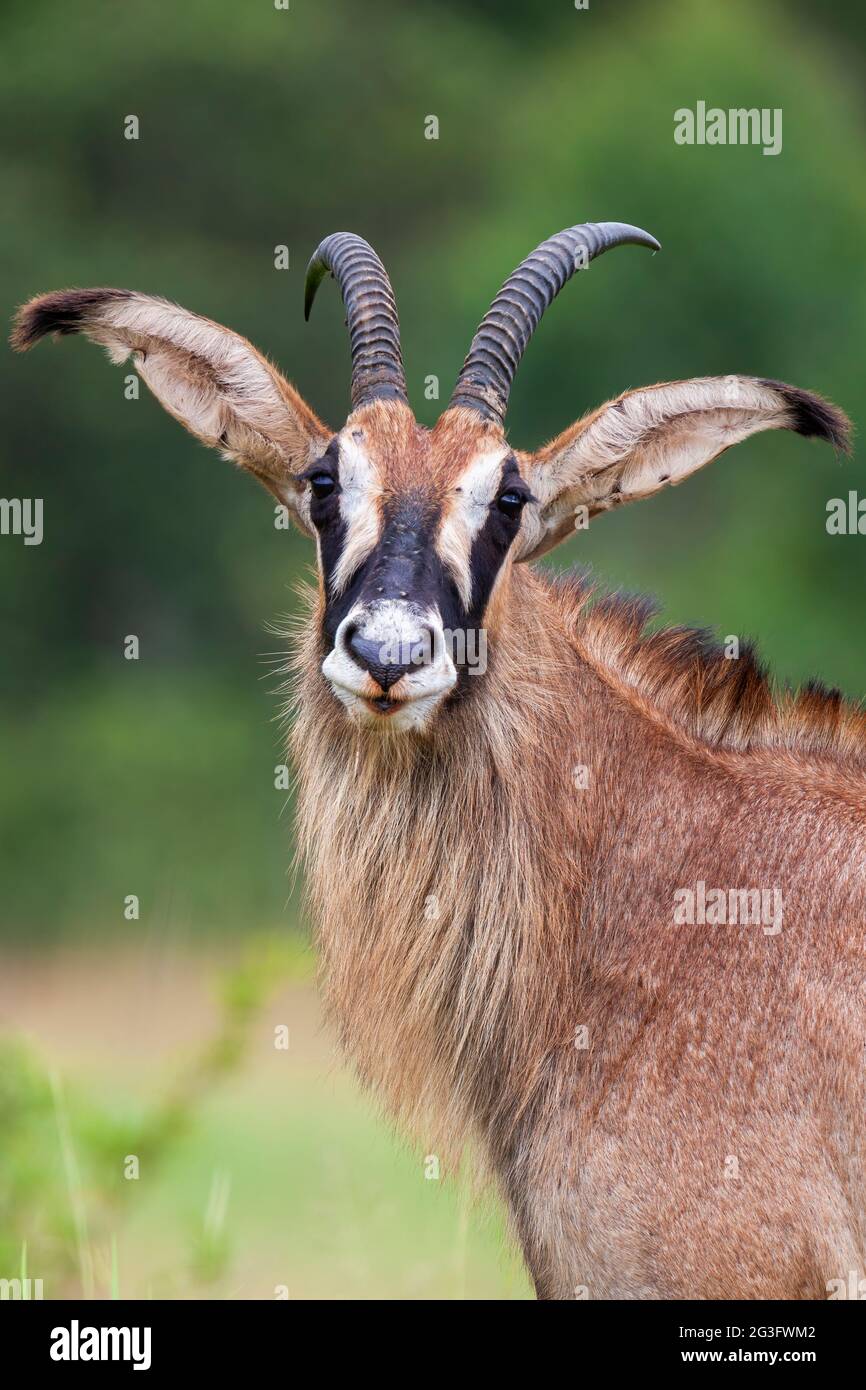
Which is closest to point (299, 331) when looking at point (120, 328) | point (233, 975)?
point (233, 975)

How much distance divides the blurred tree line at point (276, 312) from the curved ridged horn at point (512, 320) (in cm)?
1858

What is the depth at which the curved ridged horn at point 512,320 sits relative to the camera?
7789 mm

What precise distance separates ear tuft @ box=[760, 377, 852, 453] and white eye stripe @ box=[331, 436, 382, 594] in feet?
5.46

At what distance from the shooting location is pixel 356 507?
23.6 ft

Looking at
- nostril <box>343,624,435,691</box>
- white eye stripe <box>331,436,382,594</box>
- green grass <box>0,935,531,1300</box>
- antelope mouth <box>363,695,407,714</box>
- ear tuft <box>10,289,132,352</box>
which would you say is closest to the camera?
nostril <box>343,624,435,691</box>

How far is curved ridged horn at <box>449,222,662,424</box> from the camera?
25.6 feet

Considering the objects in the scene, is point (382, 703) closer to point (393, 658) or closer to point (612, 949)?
point (393, 658)

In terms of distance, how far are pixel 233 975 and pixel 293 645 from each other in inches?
126

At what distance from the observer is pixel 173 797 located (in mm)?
29094

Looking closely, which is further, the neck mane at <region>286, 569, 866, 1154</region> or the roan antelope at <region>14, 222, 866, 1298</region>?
the neck mane at <region>286, 569, 866, 1154</region>

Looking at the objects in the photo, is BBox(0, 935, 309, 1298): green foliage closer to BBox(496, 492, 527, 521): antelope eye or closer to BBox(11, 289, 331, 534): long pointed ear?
BBox(11, 289, 331, 534): long pointed ear

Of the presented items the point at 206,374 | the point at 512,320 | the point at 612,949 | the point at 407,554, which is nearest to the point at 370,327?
the point at 512,320

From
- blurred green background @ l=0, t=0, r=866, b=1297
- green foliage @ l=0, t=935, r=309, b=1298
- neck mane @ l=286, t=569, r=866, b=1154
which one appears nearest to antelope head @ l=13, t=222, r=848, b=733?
neck mane @ l=286, t=569, r=866, b=1154

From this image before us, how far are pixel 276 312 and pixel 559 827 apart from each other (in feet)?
86.2
